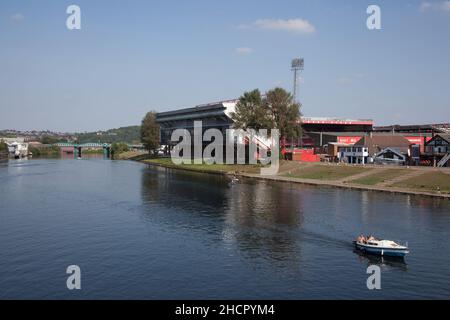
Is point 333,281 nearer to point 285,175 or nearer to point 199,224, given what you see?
point 199,224

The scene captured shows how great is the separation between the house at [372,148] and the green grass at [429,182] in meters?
34.8

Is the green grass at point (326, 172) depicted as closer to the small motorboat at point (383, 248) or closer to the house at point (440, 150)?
the house at point (440, 150)

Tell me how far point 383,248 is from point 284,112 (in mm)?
96946

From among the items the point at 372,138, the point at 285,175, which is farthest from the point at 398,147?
the point at 285,175

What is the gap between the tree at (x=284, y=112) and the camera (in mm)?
137125

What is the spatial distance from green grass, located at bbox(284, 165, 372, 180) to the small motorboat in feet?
205

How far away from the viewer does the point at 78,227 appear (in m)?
57.2

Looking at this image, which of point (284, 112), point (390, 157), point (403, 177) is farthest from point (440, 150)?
point (284, 112)

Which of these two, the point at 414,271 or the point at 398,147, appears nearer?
the point at 414,271

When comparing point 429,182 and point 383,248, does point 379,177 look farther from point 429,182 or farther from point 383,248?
point 383,248

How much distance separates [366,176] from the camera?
102m

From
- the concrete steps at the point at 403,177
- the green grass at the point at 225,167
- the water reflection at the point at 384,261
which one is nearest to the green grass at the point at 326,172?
the concrete steps at the point at 403,177

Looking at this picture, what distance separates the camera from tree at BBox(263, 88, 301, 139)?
137125 millimetres
